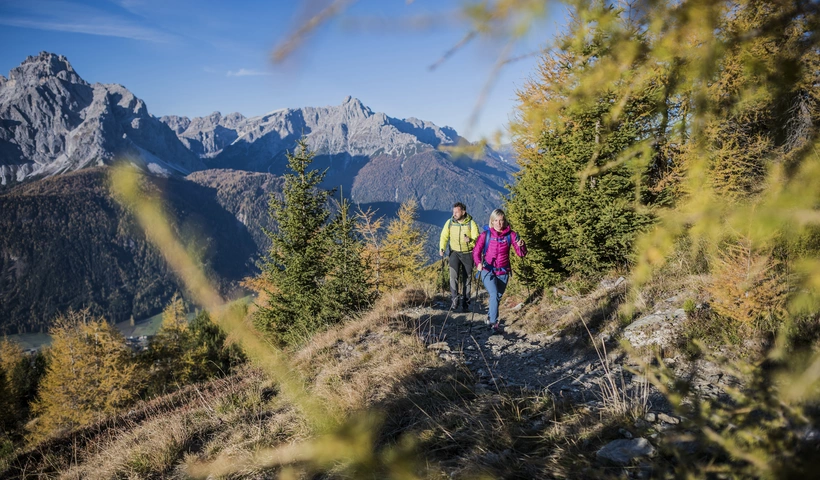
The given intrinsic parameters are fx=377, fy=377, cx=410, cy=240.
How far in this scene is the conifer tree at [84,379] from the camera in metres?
25.9

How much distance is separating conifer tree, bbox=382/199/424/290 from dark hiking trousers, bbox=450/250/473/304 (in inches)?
513

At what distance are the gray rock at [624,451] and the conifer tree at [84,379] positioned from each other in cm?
3279

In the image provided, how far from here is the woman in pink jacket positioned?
645 centimetres

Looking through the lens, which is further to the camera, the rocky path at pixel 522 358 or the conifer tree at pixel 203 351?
the conifer tree at pixel 203 351

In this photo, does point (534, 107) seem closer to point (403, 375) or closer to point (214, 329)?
point (403, 375)

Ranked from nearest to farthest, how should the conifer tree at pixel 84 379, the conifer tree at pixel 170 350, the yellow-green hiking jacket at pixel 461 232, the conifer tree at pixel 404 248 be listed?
the yellow-green hiking jacket at pixel 461 232, the conifer tree at pixel 404 248, the conifer tree at pixel 84 379, the conifer tree at pixel 170 350

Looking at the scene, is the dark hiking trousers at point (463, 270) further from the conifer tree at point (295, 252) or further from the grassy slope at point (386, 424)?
the conifer tree at point (295, 252)

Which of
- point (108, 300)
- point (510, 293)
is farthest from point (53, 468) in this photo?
point (108, 300)

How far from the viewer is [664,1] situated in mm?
1301

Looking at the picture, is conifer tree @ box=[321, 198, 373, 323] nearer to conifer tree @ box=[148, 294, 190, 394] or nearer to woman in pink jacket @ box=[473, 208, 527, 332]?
woman in pink jacket @ box=[473, 208, 527, 332]

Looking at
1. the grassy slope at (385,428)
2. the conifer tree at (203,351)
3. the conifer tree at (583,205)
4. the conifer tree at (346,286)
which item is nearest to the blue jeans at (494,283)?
the grassy slope at (385,428)

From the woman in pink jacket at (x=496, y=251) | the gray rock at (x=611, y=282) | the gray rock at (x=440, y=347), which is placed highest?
the woman in pink jacket at (x=496, y=251)

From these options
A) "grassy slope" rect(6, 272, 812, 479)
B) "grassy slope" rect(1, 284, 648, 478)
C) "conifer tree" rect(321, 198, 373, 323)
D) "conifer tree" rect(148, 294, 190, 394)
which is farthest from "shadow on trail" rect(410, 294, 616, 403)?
"conifer tree" rect(148, 294, 190, 394)

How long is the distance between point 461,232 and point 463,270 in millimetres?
940
